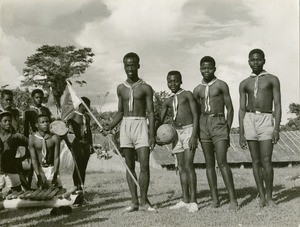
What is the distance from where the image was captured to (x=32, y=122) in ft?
25.9

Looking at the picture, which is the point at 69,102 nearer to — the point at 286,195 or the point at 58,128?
the point at 58,128

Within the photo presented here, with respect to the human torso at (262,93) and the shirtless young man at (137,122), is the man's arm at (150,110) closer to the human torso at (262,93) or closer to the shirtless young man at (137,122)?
the shirtless young man at (137,122)

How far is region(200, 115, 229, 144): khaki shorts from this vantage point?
6375 mm

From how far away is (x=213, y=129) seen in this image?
21.1 feet

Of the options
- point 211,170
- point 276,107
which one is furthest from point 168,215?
point 276,107

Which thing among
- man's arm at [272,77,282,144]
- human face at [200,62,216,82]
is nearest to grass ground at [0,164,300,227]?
man's arm at [272,77,282,144]

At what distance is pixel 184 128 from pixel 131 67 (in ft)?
4.22

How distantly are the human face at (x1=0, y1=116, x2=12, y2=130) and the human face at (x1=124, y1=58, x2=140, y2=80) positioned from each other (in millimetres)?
2065

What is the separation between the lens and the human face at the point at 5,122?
21.8ft

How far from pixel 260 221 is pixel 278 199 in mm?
1813

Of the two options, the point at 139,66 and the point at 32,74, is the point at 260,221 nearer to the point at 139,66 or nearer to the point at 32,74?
the point at 139,66

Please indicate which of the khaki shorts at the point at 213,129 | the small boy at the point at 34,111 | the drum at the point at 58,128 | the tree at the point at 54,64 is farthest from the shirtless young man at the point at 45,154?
the tree at the point at 54,64

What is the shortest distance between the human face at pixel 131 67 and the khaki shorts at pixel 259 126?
1.89 meters

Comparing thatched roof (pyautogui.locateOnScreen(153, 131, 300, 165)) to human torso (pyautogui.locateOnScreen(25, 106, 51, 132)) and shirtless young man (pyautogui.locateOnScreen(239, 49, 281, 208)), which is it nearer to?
human torso (pyautogui.locateOnScreen(25, 106, 51, 132))
